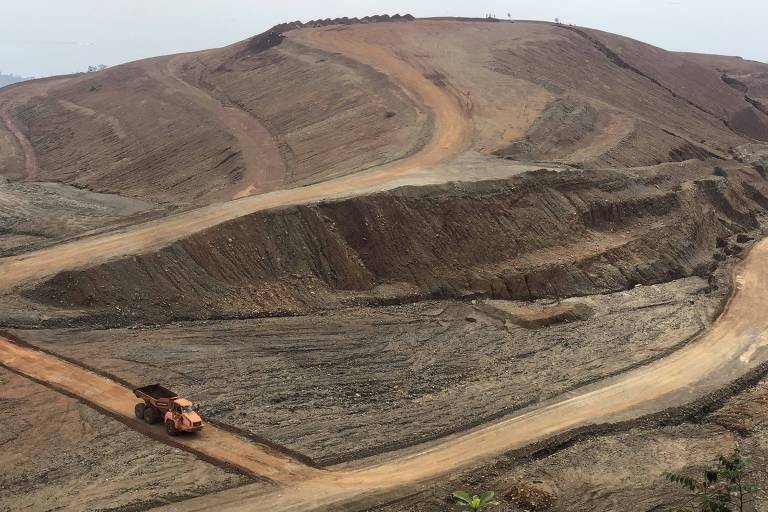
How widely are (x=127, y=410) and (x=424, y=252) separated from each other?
590 inches

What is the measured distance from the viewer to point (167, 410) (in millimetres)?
19000

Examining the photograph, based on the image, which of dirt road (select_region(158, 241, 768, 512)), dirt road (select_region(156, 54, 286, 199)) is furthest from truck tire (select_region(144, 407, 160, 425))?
dirt road (select_region(156, 54, 286, 199))

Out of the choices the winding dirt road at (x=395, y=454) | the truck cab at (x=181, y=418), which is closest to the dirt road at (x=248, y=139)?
the winding dirt road at (x=395, y=454)

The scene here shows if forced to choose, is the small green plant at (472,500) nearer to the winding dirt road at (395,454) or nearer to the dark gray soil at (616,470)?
the dark gray soil at (616,470)

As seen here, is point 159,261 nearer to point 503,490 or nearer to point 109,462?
point 109,462

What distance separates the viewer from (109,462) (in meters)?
17.7

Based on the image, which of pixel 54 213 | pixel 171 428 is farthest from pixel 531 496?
pixel 54 213

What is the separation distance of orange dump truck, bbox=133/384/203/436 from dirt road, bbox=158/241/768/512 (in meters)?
2.54

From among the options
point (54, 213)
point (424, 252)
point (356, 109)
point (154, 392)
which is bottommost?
point (154, 392)

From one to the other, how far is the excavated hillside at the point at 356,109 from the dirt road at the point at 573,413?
14.2 metres

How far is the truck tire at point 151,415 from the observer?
19.3m

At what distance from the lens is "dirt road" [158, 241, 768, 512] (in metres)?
17.3

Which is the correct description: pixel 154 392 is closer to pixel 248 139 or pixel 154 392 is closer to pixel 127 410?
pixel 127 410

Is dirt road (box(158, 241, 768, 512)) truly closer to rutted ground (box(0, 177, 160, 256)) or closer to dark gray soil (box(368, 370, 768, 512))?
dark gray soil (box(368, 370, 768, 512))
